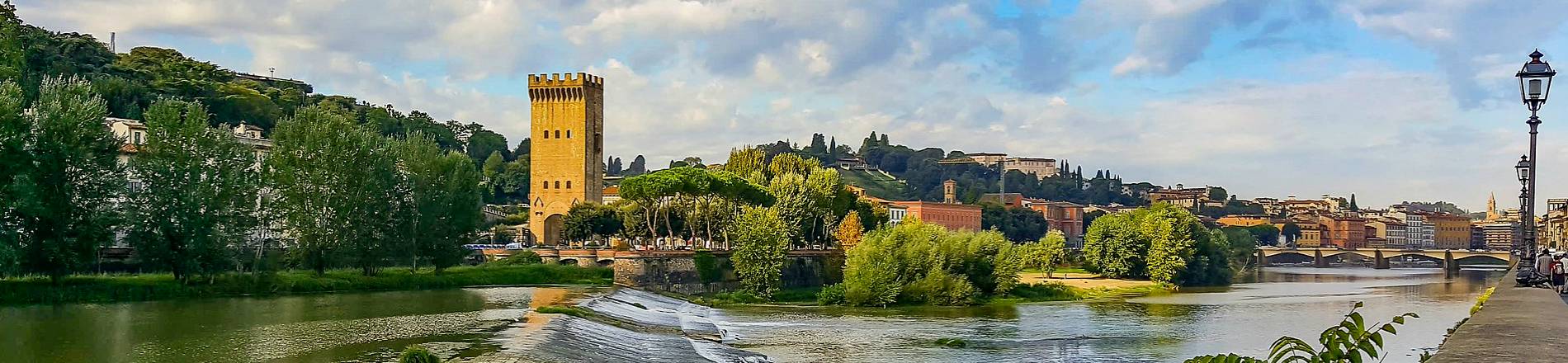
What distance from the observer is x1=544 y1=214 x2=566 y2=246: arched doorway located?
74.4 m

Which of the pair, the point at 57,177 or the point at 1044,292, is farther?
the point at 1044,292

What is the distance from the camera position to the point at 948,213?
131250mm

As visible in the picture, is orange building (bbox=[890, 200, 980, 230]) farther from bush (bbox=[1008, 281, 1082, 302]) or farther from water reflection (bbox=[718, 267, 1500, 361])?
water reflection (bbox=[718, 267, 1500, 361])

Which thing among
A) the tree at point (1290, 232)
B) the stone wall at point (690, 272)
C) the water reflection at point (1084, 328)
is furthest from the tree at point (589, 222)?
the tree at point (1290, 232)

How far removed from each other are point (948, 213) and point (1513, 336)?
121795mm

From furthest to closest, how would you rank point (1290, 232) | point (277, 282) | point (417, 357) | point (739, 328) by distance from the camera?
point (1290, 232)
point (277, 282)
point (739, 328)
point (417, 357)

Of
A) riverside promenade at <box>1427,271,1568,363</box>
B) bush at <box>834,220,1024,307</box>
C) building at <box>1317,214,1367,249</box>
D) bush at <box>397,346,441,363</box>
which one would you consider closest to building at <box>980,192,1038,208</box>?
building at <box>1317,214,1367,249</box>

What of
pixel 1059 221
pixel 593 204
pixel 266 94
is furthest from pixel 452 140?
pixel 1059 221

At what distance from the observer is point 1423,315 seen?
41625 millimetres

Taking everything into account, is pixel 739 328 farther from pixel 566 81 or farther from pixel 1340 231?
pixel 1340 231

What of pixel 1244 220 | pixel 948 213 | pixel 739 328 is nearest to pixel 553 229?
pixel 739 328

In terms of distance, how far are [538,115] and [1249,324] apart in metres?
48.1

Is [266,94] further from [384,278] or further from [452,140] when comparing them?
[384,278]

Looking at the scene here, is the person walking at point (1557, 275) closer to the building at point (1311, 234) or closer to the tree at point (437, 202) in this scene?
the tree at point (437, 202)
